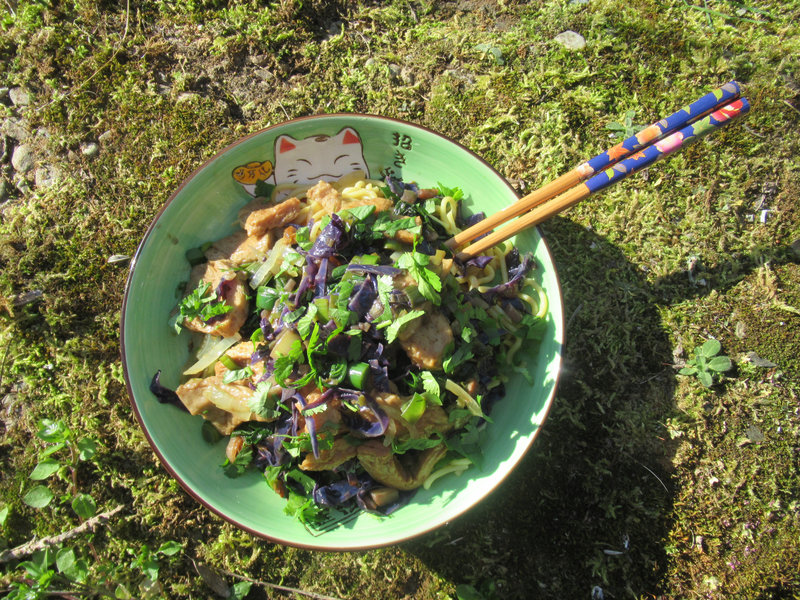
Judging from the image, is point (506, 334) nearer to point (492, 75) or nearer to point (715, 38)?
point (492, 75)

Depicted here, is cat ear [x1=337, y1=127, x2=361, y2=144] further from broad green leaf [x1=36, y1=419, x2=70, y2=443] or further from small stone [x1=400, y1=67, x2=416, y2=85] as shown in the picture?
broad green leaf [x1=36, y1=419, x2=70, y2=443]

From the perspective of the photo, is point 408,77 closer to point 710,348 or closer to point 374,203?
point 374,203

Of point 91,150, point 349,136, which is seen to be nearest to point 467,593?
point 349,136

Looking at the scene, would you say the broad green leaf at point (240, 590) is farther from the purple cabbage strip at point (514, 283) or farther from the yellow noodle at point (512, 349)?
the purple cabbage strip at point (514, 283)

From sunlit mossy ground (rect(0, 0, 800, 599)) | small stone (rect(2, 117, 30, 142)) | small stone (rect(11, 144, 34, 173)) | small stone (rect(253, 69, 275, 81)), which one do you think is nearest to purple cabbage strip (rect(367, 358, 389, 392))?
sunlit mossy ground (rect(0, 0, 800, 599))

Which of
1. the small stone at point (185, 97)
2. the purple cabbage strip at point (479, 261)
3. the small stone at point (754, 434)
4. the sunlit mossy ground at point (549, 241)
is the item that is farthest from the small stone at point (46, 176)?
the small stone at point (754, 434)

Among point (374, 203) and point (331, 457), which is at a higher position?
point (374, 203)

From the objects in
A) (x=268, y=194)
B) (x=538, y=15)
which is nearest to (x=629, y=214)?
(x=538, y=15)

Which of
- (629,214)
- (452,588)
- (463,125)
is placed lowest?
(452,588)
